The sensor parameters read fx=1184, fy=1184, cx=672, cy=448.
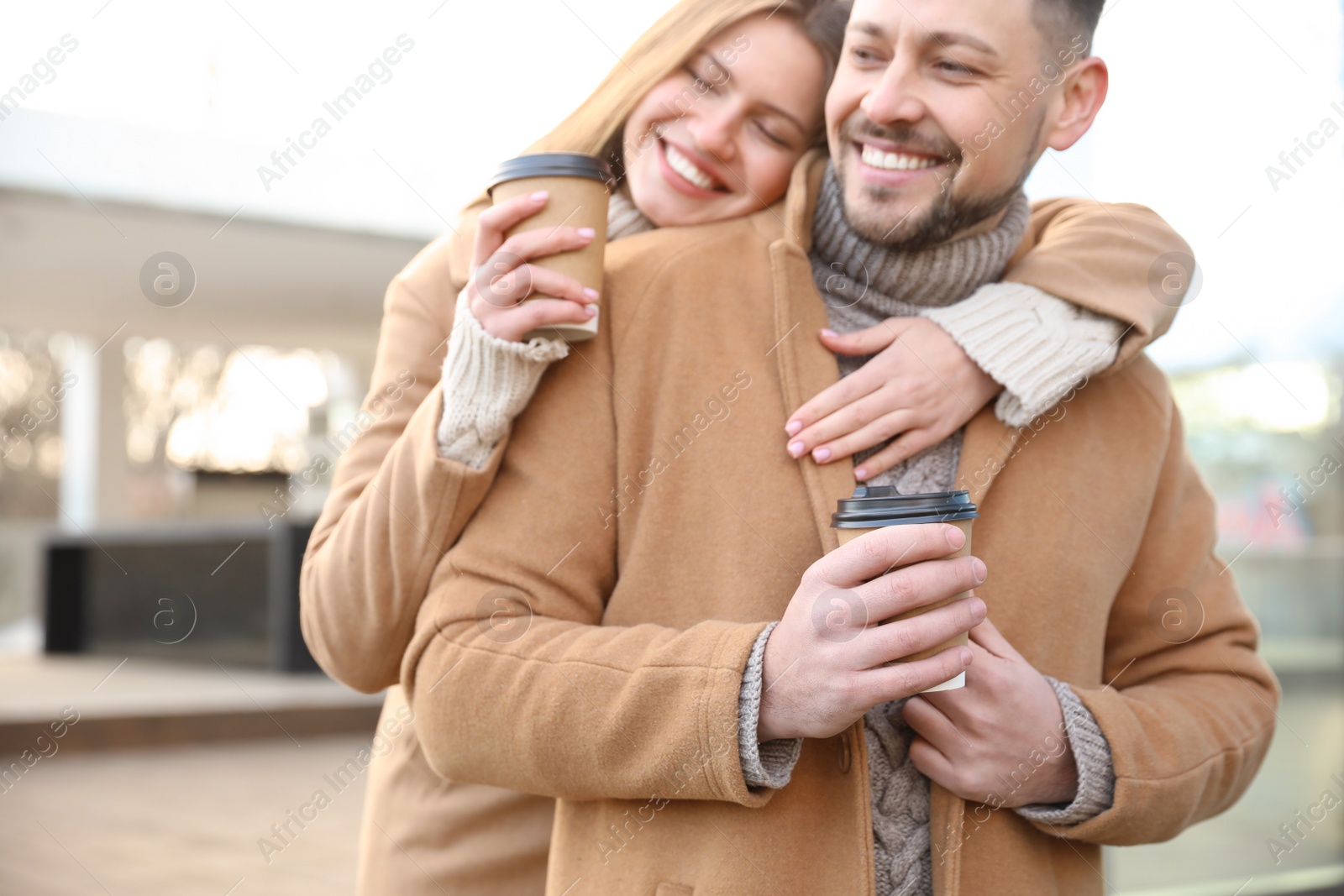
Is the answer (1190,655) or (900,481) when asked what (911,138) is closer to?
(900,481)

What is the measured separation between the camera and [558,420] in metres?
1.26

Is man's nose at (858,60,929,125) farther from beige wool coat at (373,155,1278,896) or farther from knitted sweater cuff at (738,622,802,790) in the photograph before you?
knitted sweater cuff at (738,622,802,790)

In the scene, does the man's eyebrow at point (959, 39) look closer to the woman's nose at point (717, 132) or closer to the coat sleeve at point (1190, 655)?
the woman's nose at point (717, 132)

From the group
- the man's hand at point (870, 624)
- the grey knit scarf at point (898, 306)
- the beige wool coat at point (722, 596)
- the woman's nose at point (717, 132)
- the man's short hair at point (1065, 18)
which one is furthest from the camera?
the woman's nose at point (717, 132)

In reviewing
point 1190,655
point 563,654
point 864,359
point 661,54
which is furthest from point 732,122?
point 1190,655

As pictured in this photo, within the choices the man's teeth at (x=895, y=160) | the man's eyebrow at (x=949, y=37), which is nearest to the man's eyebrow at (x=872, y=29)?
the man's eyebrow at (x=949, y=37)

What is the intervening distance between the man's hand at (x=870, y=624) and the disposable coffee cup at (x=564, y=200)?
386 millimetres

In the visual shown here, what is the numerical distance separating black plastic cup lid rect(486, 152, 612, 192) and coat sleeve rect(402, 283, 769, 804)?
0.59 feet

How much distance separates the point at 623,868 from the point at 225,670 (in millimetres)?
9029

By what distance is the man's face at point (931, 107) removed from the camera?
130cm

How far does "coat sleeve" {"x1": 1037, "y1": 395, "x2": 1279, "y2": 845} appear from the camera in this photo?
1.33 metres

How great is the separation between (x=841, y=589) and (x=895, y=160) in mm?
539

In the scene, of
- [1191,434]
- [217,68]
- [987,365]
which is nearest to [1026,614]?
[987,365]

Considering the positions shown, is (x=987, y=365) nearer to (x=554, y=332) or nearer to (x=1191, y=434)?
(x=554, y=332)
